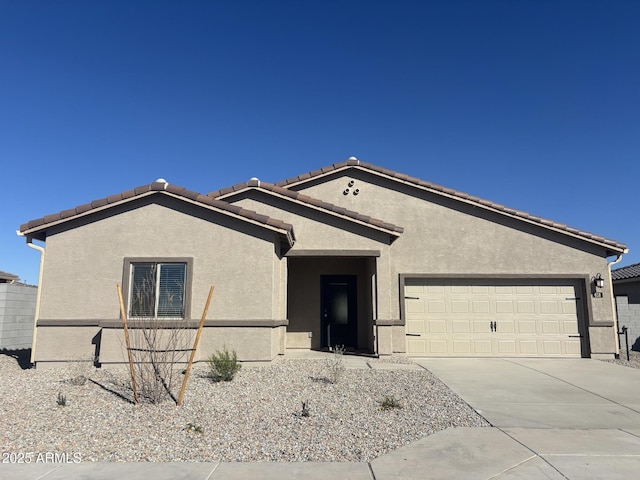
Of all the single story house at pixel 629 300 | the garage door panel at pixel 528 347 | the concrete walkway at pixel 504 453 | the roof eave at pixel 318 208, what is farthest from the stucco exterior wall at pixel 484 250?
the concrete walkway at pixel 504 453

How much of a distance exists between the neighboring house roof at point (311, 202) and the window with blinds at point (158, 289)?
3.56 meters

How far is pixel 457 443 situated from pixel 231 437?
2.81 metres

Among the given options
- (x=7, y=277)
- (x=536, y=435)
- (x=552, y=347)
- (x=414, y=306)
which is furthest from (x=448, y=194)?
(x=7, y=277)

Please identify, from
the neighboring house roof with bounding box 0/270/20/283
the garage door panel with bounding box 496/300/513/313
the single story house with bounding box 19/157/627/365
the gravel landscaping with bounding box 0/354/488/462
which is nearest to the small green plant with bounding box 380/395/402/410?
the gravel landscaping with bounding box 0/354/488/462

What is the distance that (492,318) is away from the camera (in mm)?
13711

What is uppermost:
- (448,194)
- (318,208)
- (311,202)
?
(448,194)

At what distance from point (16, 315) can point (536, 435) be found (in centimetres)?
1505

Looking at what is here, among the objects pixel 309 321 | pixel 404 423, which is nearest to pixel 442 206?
pixel 309 321

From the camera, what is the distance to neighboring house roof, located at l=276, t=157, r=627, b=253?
1377 cm

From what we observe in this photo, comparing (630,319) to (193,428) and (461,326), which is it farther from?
(193,428)

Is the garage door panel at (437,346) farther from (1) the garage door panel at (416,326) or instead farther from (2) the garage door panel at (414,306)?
(2) the garage door panel at (414,306)

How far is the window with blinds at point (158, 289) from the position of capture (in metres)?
10.8

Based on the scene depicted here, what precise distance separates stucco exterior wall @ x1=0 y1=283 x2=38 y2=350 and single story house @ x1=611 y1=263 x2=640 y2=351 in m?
19.7

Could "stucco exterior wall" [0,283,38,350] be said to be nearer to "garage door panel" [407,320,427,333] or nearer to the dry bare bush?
the dry bare bush
